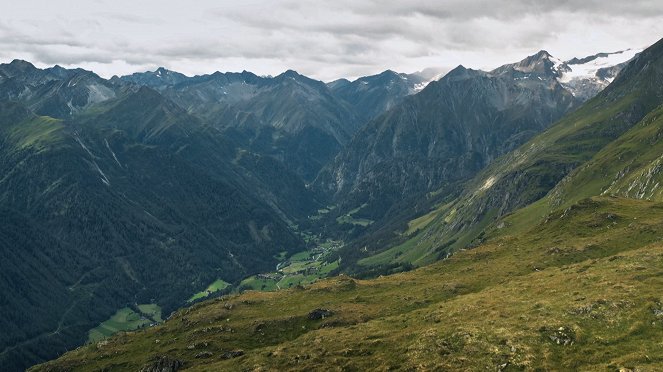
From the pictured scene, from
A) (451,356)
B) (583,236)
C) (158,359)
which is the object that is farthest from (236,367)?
(583,236)

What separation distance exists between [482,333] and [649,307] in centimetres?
2628

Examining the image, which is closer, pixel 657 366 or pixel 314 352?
pixel 657 366

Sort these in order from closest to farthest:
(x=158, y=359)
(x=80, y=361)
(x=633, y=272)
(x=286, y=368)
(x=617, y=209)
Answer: (x=286, y=368) → (x=633, y=272) → (x=158, y=359) → (x=80, y=361) → (x=617, y=209)

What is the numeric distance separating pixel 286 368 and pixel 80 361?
272ft

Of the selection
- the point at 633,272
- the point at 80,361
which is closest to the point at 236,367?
the point at 80,361

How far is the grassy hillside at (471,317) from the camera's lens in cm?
8712

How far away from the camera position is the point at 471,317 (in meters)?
109

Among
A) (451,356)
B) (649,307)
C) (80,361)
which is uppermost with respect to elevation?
(649,307)

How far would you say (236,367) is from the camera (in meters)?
115

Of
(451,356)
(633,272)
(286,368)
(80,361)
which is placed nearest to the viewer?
(451,356)

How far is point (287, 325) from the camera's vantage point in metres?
143

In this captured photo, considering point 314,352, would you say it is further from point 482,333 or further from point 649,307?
point 649,307

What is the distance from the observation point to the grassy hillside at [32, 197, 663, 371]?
87125mm

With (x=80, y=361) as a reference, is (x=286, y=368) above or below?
above
